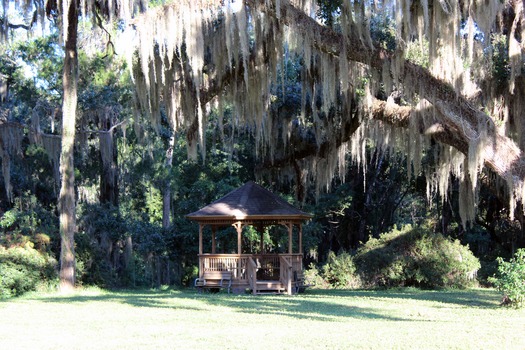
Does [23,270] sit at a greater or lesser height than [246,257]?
lesser

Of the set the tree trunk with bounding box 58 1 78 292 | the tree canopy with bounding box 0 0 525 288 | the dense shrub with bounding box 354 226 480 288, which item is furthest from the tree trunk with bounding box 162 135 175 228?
the dense shrub with bounding box 354 226 480 288

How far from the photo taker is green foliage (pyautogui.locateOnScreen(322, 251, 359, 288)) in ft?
72.6

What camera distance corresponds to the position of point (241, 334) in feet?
28.4

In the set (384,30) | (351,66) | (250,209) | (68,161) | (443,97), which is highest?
(384,30)

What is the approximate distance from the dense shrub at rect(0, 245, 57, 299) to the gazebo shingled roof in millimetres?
3899

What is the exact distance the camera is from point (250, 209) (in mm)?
19266

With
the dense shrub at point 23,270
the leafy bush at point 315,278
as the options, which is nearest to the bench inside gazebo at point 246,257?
the leafy bush at point 315,278

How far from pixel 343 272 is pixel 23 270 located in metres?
9.66

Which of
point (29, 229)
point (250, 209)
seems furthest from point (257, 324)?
point (29, 229)

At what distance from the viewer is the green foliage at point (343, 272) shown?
22.1 m

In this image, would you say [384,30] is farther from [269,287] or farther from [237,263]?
[269,287]

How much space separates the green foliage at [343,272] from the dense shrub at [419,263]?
29 cm

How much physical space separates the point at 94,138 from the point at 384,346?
1849 cm

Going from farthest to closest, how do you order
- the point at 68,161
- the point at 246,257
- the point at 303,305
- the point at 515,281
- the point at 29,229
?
1. the point at 29,229
2. the point at 246,257
3. the point at 68,161
4. the point at 303,305
5. the point at 515,281
